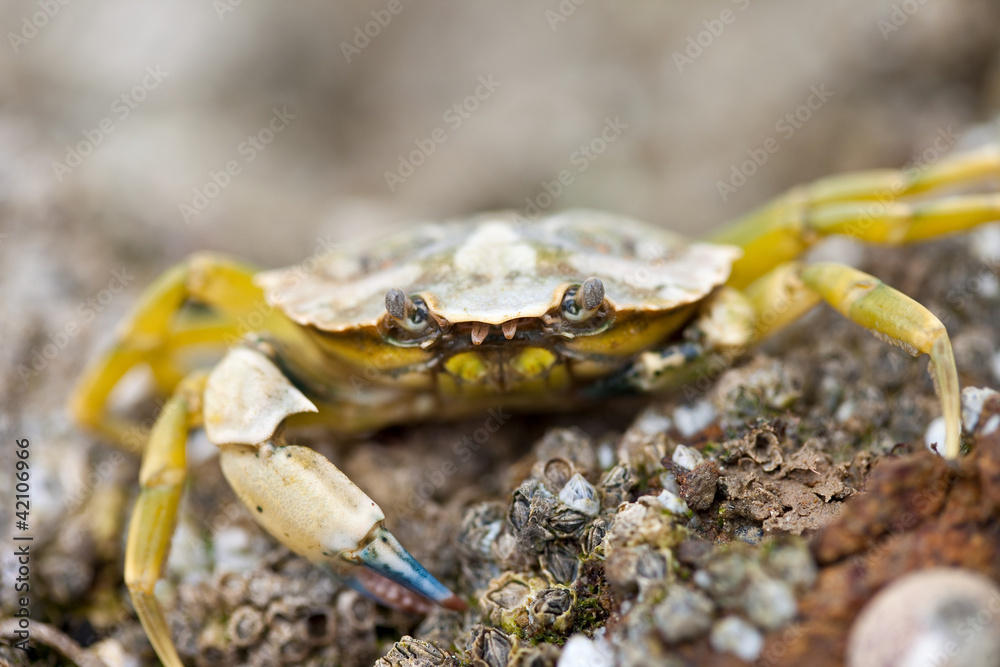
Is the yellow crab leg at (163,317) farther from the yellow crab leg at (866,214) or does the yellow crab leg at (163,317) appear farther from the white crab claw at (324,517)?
the yellow crab leg at (866,214)

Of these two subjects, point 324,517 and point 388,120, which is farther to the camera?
point 388,120

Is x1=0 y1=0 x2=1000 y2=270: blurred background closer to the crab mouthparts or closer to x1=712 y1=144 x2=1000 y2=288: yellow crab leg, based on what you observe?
x1=712 y1=144 x2=1000 y2=288: yellow crab leg

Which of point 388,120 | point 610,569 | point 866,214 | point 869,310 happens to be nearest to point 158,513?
point 610,569

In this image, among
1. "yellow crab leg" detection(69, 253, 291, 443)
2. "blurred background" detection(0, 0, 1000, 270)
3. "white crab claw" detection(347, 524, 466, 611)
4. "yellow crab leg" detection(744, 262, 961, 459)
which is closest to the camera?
A: "yellow crab leg" detection(744, 262, 961, 459)

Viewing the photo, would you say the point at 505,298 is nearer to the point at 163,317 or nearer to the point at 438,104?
the point at 163,317

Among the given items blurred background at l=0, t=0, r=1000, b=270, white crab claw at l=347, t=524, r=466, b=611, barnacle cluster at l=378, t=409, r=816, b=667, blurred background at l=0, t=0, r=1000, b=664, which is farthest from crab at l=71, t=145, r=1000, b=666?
blurred background at l=0, t=0, r=1000, b=270

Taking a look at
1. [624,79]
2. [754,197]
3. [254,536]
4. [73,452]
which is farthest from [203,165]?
[754,197]

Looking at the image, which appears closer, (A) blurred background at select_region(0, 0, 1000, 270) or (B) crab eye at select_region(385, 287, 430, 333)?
(B) crab eye at select_region(385, 287, 430, 333)

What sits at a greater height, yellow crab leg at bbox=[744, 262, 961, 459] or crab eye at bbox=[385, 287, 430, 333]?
crab eye at bbox=[385, 287, 430, 333]

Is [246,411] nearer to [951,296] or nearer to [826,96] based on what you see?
[951,296]
